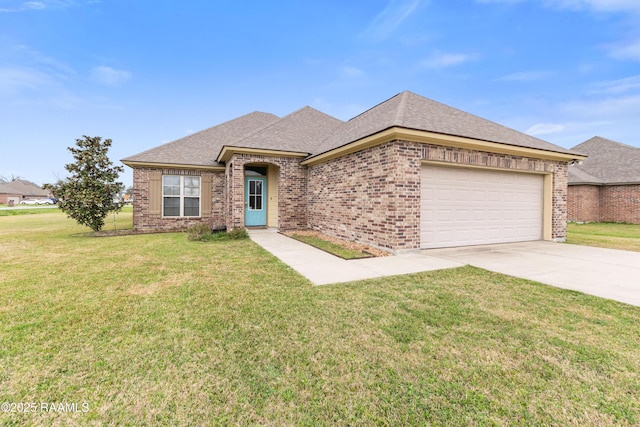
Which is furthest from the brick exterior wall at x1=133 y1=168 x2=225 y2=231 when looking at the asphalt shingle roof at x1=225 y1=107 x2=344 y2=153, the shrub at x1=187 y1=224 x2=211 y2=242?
the asphalt shingle roof at x1=225 y1=107 x2=344 y2=153

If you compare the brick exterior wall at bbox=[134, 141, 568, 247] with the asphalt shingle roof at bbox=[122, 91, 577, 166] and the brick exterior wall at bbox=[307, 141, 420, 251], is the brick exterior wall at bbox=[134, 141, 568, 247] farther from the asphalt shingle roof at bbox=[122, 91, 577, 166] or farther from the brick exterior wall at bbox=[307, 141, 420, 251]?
the asphalt shingle roof at bbox=[122, 91, 577, 166]

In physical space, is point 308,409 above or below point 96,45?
below

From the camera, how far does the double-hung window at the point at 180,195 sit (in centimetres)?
1248

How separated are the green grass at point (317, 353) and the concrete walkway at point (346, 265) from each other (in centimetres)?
55

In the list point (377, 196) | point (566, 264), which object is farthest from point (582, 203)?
point (377, 196)

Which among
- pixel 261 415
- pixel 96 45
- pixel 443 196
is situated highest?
pixel 96 45

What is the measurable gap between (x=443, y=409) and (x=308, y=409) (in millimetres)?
900

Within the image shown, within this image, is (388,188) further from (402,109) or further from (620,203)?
(620,203)

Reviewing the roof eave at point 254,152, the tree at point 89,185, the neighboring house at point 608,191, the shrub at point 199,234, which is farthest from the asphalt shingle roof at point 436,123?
the neighboring house at point 608,191

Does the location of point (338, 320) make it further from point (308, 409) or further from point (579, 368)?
point (579, 368)

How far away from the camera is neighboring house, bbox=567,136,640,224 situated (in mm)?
17172

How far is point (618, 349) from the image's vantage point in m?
2.51

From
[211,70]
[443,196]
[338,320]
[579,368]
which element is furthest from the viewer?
[211,70]

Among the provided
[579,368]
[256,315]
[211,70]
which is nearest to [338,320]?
[256,315]
